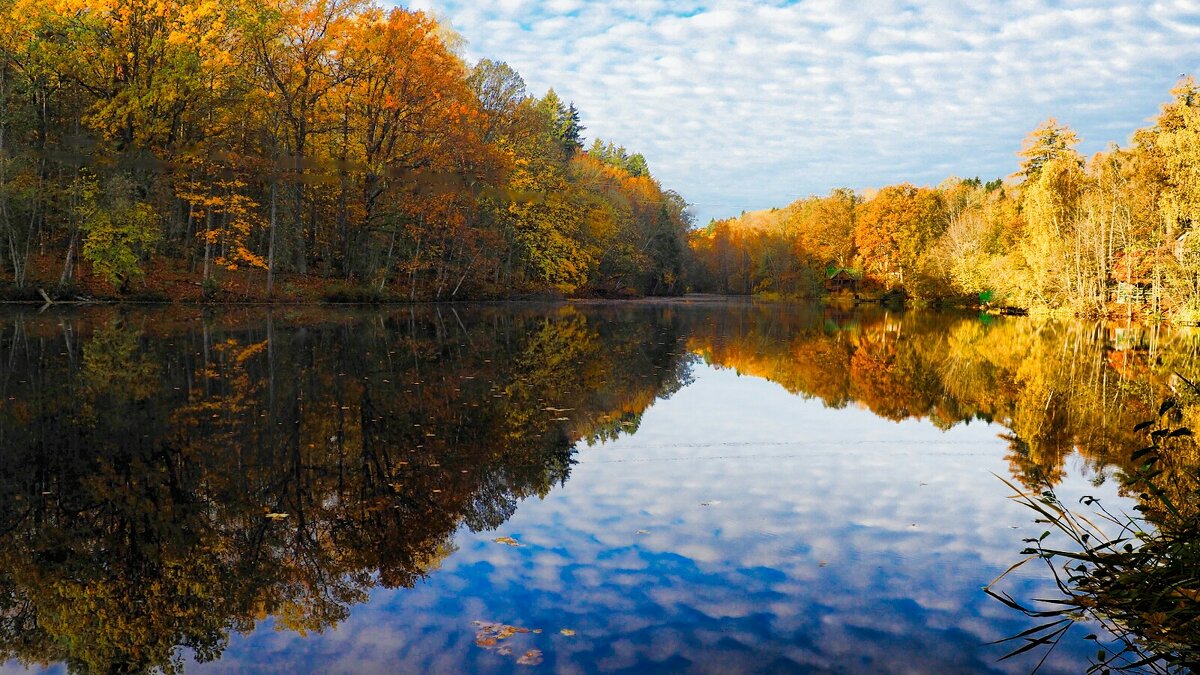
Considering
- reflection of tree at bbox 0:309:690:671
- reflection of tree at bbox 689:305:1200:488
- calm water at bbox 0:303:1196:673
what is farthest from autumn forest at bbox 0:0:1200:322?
calm water at bbox 0:303:1196:673

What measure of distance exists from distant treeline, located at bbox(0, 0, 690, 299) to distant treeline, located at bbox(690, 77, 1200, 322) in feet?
107

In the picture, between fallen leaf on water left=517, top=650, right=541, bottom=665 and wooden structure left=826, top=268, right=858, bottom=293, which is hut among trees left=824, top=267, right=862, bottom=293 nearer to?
wooden structure left=826, top=268, right=858, bottom=293

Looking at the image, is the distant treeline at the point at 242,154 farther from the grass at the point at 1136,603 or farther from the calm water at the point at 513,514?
the grass at the point at 1136,603

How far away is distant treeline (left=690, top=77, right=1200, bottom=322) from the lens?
35.8 metres

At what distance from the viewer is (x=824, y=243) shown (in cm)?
8631

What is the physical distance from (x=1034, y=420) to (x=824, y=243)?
77.6 m

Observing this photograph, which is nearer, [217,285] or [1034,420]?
[1034,420]

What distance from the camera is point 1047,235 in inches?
1725

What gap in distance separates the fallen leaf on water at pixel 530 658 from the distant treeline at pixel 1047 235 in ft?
128

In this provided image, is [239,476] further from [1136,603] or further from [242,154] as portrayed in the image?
[242,154]

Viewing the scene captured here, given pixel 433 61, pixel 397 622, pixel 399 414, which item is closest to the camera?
pixel 397 622

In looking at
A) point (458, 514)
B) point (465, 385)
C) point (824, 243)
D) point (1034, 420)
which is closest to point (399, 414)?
point (465, 385)

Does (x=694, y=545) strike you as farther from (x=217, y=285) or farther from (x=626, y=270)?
(x=626, y=270)

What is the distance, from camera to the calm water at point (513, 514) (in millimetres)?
4379
